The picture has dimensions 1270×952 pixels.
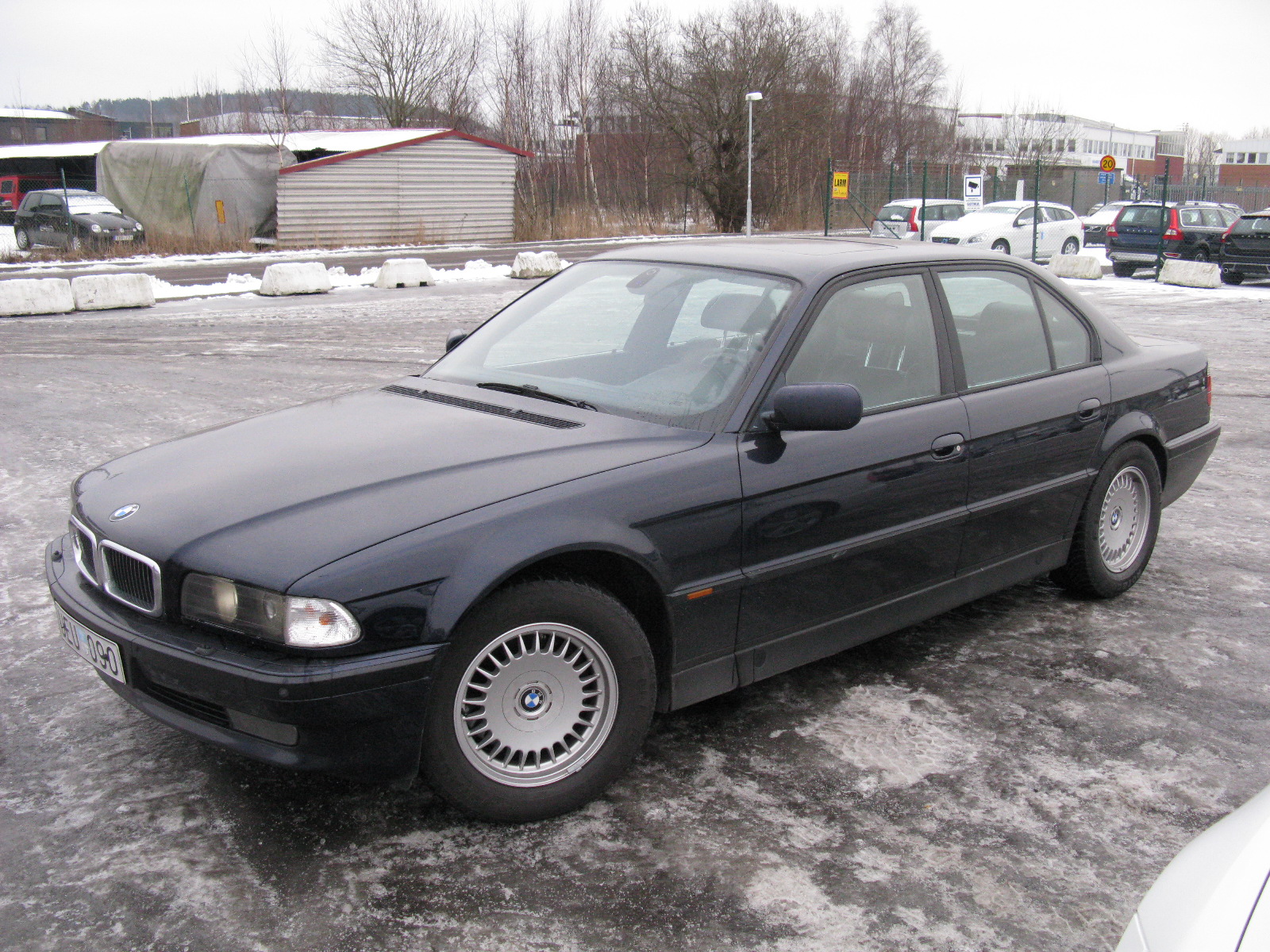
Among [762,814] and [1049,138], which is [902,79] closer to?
[1049,138]

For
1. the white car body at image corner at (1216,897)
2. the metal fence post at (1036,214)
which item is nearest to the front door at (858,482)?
the white car body at image corner at (1216,897)

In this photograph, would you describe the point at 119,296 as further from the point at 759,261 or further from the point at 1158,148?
the point at 1158,148

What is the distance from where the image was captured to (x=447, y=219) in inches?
1355

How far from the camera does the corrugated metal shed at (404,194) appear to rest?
100 ft

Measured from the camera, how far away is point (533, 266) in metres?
20.5

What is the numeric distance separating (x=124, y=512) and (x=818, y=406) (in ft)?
6.39

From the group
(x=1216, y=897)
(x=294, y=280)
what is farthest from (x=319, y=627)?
(x=294, y=280)

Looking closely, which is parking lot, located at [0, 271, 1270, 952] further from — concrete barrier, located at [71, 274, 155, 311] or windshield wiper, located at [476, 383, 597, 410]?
concrete barrier, located at [71, 274, 155, 311]

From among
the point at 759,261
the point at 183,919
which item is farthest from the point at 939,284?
the point at 183,919

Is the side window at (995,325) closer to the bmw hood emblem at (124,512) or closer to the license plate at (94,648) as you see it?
the bmw hood emblem at (124,512)

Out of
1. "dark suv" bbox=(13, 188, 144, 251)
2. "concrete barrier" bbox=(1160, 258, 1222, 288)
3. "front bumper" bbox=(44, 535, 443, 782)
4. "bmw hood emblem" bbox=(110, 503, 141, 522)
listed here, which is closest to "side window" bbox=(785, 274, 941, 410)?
"front bumper" bbox=(44, 535, 443, 782)

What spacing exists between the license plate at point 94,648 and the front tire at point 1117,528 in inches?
139

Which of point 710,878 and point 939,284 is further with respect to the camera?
point 939,284

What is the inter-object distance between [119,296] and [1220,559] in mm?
14790
